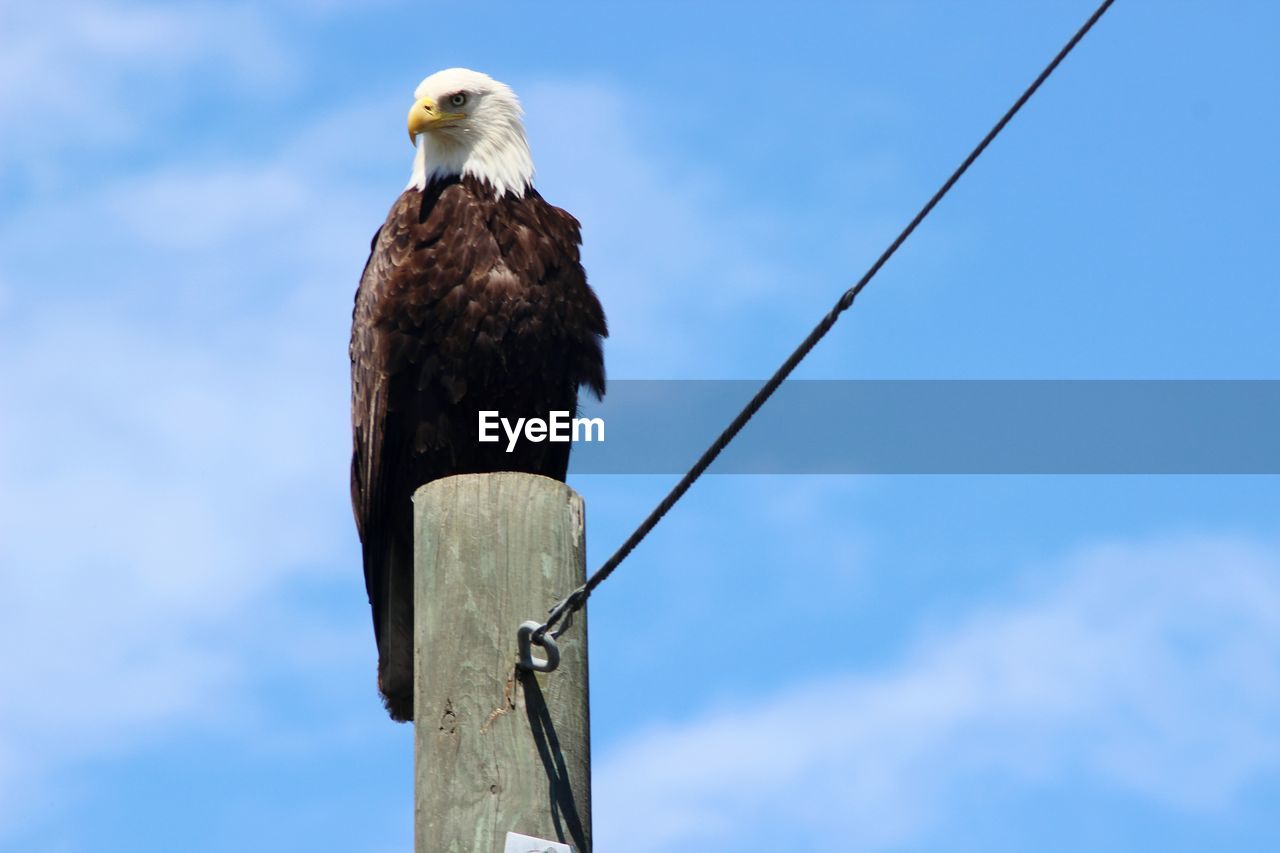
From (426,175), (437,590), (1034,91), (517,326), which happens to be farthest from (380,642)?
(1034,91)

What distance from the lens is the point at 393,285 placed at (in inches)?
249

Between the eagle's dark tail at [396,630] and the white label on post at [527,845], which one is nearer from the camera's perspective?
the white label on post at [527,845]

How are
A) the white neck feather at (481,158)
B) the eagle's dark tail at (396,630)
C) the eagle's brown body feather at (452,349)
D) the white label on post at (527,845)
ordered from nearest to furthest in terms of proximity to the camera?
the white label on post at (527,845)
the eagle's dark tail at (396,630)
the eagle's brown body feather at (452,349)
the white neck feather at (481,158)

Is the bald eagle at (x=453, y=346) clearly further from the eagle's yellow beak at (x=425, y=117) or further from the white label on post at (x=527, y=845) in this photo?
the white label on post at (x=527, y=845)

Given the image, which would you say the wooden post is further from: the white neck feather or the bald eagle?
the white neck feather

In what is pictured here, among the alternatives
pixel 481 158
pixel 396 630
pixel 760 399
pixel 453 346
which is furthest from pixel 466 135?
pixel 760 399

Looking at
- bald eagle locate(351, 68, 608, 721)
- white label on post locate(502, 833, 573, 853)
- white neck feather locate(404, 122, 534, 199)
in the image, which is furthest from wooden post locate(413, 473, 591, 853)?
white neck feather locate(404, 122, 534, 199)

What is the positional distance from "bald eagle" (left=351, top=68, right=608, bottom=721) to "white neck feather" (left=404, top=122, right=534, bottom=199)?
0.07m

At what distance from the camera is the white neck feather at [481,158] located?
6766 millimetres

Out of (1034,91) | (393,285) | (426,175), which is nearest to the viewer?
(1034,91)

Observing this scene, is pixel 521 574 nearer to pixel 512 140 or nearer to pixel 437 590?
pixel 437 590

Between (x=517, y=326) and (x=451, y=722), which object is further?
(x=517, y=326)

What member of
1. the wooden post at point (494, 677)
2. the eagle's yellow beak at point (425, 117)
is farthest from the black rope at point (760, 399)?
the eagle's yellow beak at point (425, 117)

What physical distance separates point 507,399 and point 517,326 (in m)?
0.27
